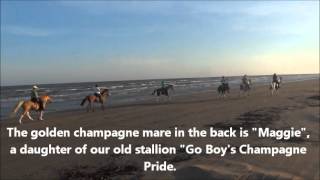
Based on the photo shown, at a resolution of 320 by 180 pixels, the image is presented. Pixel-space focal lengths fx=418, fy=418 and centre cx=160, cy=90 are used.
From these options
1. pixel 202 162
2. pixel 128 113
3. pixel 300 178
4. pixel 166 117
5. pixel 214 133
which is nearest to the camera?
pixel 300 178

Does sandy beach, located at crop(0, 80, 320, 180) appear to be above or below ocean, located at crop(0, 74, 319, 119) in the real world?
above

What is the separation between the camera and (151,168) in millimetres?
10633

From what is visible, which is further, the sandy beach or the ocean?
the ocean

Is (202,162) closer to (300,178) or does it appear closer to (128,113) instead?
(300,178)

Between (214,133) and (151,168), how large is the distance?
4.75 meters

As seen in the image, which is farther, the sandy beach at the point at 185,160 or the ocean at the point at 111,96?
the ocean at the point at 111,96

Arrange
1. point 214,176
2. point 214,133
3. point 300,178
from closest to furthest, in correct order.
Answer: point 214,176
point 300,178
point 214,133

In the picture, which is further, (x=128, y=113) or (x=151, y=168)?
(x=128, y=113)

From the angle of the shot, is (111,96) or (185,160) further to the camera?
(111,96)

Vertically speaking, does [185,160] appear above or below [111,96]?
above

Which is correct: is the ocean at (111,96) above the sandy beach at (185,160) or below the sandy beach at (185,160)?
below

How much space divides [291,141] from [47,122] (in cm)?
1303

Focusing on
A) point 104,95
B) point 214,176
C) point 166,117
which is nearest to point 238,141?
point 214,176

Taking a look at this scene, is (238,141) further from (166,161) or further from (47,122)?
(47,122)
